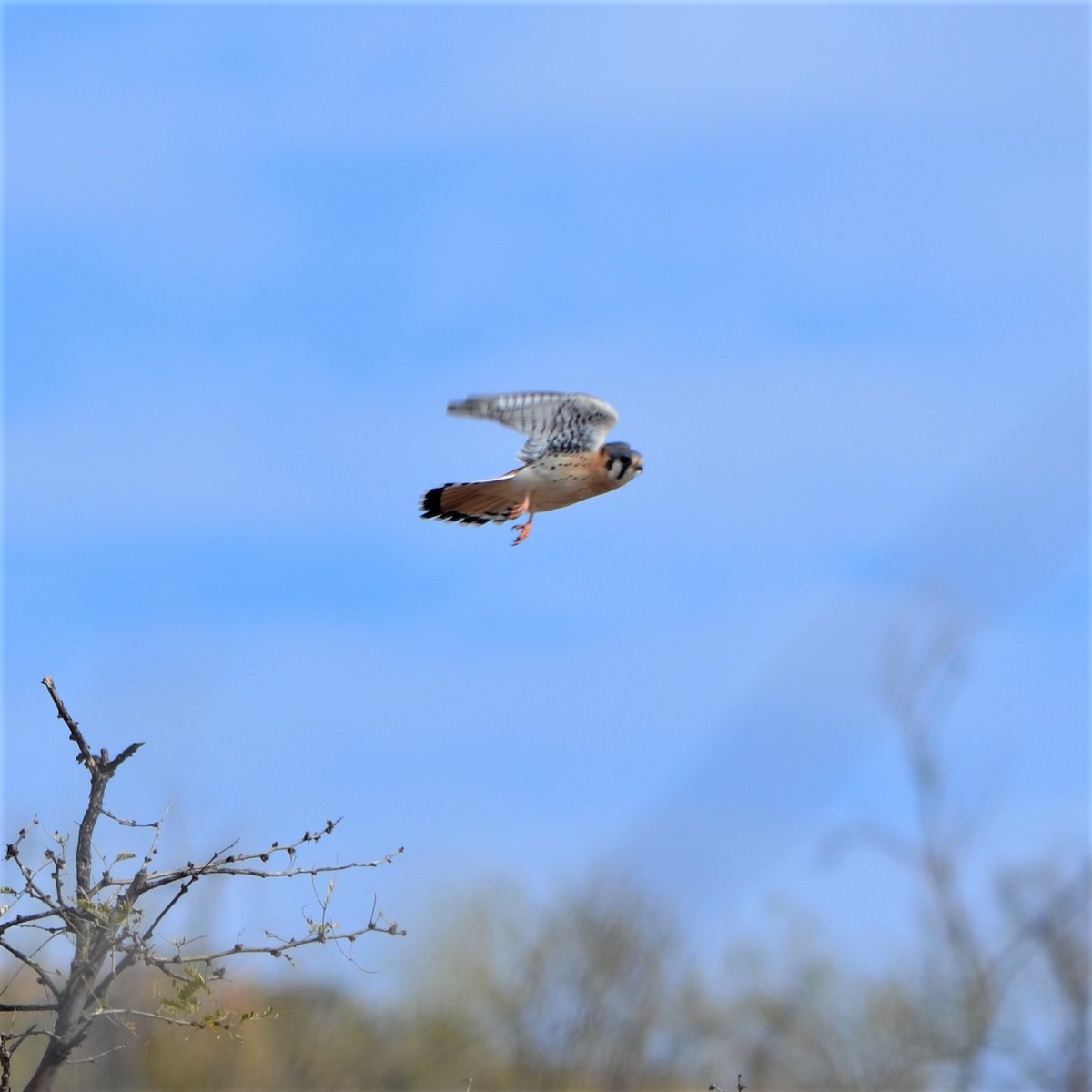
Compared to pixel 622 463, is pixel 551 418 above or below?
above

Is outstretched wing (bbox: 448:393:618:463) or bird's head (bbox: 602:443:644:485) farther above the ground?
outstretched wing (bbox: 448:393:618:463)

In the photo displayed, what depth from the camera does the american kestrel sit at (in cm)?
761

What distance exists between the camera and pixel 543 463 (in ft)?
25.0

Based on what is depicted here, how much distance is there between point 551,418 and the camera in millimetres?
7859

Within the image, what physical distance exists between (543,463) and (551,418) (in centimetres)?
34

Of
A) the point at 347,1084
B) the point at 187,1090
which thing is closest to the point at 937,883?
the point at 347,1084

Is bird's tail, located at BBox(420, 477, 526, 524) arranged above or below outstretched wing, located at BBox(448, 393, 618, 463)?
below

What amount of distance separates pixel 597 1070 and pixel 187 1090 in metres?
5.42

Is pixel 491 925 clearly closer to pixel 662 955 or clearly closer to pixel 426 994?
pixel 426 994

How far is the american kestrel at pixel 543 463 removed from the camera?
761 cm

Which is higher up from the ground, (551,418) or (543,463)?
(551,418)

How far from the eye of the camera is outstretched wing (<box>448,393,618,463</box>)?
7645 mm

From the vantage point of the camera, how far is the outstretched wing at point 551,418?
301 inches

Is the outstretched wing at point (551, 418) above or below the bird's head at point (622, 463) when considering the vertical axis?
above
